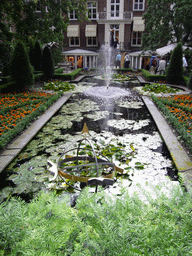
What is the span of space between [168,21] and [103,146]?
55.3 feet

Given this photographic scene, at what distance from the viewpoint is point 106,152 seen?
4270mm

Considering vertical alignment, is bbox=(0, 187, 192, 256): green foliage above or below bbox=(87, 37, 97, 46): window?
below

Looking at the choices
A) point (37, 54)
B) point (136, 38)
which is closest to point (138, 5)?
point (136, 38)

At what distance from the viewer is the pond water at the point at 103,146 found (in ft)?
10.9

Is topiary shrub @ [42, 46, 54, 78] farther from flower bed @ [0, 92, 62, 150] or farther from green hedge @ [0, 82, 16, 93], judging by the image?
flower bed @ [0, 92, 62, 150]

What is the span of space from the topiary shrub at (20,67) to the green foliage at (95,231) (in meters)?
9.92

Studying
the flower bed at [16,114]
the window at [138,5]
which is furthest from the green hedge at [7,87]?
the window at [138,5]

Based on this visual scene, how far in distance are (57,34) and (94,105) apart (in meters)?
6.33

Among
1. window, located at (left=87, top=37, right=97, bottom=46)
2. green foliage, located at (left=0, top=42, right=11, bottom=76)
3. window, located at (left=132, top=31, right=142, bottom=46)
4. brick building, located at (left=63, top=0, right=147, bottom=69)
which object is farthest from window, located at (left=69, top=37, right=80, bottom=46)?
green foliage, located at (left=0, top=42, right=11, bottom=76)

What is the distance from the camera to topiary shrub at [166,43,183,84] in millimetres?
12234

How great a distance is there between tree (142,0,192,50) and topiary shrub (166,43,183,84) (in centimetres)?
488

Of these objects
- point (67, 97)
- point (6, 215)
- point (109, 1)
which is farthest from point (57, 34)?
point (109, 1)

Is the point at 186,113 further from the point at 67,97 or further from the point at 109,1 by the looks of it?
the point at 109,1

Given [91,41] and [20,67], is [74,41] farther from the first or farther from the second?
[20,67]
